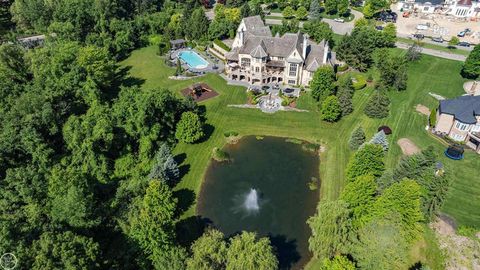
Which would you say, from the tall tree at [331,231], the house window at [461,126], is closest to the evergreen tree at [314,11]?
the house window at [461,126]

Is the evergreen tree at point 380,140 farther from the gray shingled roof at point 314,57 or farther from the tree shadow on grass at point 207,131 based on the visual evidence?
the tree shadow on grass at point 207,131

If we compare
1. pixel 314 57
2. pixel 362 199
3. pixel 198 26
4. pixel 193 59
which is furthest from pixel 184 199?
pixel 198 26

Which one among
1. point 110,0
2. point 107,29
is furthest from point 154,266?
point 110,0

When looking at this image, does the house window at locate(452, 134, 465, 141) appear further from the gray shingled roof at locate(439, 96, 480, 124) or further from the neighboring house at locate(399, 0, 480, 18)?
the neighboring house at locate(399, 0, 480, 18)

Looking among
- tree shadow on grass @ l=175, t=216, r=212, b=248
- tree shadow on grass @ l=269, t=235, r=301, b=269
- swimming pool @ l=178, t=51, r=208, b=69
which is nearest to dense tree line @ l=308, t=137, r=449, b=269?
tree shadow on grass @ l=269, t=235, r=301, b=269

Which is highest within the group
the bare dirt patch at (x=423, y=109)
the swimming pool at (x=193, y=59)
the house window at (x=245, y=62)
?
the house window at (x=245, y=62)

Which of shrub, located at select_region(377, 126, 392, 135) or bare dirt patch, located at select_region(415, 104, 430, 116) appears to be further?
bare dirt patch, located at select_region(415, 104, 430, 116)

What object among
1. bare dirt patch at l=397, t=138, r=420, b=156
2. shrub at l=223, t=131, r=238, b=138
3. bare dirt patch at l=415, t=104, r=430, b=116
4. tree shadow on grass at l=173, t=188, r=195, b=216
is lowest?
tree shadow on grass at l=173, t=188, r=195, b=216
